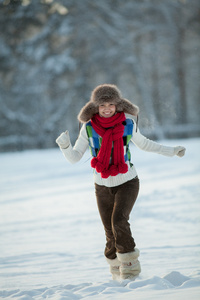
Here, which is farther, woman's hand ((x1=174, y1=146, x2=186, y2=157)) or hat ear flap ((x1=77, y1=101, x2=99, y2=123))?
woman's hand ((x1=174, y1=146, x2=186, y2=157))

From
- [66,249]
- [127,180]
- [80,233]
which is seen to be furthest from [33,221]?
[127,180]

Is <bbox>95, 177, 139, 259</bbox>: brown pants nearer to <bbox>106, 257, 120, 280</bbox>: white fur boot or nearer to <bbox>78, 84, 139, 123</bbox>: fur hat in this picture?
<bbox>106, 257, 120, 280</bbox>: white fur boot

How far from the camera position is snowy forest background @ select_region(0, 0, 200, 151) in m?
22.8

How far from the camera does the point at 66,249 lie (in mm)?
4469

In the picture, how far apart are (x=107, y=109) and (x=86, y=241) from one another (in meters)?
2.24

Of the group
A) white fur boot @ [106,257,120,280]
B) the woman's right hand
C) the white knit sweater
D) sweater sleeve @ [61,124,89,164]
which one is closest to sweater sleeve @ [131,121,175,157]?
the white knit sweater

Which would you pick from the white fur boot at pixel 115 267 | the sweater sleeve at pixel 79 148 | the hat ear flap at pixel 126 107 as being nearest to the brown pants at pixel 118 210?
the white fur boot at pixel 115 267

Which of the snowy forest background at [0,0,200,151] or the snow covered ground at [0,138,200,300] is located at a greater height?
the snowy forest background at [0,0,200,151]

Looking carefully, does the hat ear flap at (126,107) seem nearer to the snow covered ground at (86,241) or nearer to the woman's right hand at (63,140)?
the woman's right hand at (63,140)

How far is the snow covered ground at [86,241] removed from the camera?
9.50 ft

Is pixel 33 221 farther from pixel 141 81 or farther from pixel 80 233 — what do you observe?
pixel 141 81

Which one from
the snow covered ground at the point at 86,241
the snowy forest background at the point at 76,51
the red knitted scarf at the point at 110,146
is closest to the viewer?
the snow covered ground at the point at 86,241

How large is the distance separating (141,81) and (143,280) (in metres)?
20.7

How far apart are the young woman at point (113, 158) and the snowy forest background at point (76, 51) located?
61.9 feet
